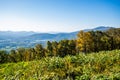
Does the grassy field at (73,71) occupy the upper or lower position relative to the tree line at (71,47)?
upper

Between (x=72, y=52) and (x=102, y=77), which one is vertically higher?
(x=102, y=77)

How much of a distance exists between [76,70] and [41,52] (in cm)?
8978

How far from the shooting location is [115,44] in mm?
103812

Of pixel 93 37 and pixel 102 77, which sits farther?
pixel 93 37

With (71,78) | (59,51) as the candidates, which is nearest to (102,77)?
(71,78)

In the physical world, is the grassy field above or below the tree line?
above

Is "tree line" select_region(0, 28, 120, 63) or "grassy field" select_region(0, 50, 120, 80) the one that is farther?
"tree line" select_region(0, 28, 120, 63)

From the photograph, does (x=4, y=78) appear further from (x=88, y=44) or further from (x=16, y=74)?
(x=88, y=44)

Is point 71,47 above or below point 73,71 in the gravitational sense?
below

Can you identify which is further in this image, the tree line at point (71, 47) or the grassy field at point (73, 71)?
the tree line at point (71, 47)

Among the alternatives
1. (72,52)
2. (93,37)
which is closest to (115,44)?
(93,37)

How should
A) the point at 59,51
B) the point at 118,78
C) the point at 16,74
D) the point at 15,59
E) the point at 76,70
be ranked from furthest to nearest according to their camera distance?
the point at 15,59
the point at 59,51
the point at 16,74
the point at 76,70
the point at 118,78

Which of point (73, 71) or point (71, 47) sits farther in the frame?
point (71, 47)

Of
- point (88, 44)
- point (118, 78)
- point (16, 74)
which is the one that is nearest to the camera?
point (118, 78)
